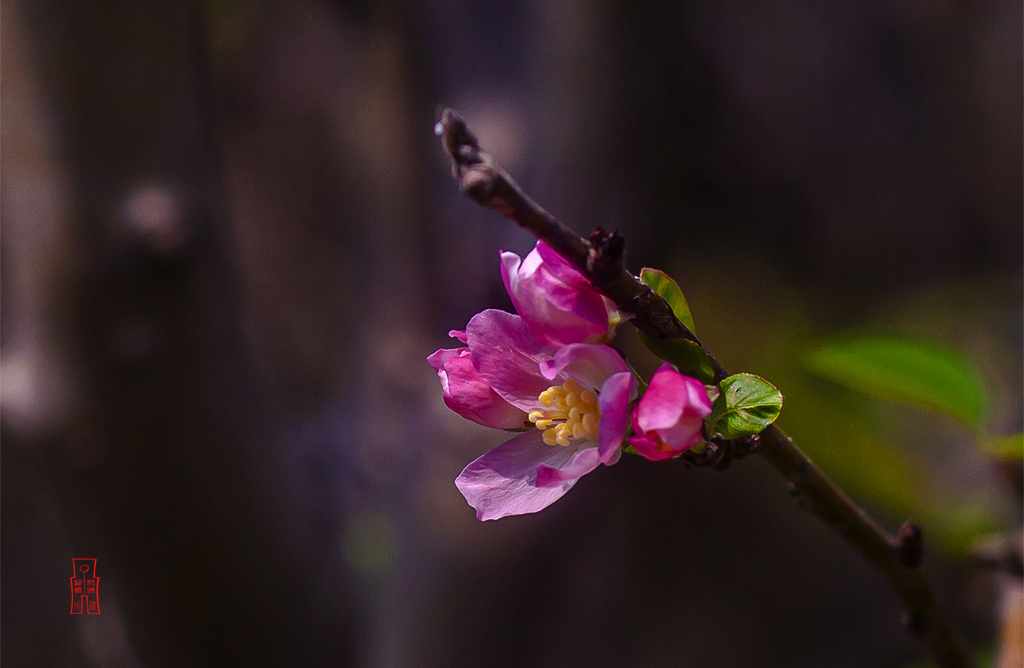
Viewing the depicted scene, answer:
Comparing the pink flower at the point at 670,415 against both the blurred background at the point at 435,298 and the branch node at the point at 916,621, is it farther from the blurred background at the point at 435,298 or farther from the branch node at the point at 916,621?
the blurred background at the point at 435,298

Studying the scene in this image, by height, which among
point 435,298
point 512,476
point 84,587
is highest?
point 435,298

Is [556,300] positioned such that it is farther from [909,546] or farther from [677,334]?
[909,546]

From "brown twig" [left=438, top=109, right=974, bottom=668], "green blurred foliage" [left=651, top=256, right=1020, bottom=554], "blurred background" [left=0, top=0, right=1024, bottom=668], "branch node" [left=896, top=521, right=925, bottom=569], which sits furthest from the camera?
"green blurred foliage" [left=651, top=256, right=1020, bottom=554]

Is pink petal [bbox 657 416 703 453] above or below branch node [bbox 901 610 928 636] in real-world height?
above

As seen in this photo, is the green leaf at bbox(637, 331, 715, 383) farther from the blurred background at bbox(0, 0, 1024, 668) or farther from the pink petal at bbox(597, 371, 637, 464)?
the blurred background at bbox(0, 0, 1024, 668)

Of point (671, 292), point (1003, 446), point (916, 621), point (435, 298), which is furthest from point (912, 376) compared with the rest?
point (435, 298)

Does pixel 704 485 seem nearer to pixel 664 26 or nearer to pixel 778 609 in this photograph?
pixel 778 609

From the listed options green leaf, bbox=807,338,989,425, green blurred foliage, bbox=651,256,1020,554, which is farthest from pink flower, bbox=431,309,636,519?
green blurred foliage, bbox=651,256,1020,554
